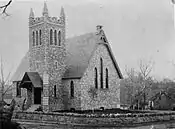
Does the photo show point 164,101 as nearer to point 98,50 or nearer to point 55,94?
point 98,50

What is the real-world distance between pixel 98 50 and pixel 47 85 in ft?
14.4

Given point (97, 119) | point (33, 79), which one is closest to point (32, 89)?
point (33, 79)

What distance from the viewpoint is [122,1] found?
38.8 ft

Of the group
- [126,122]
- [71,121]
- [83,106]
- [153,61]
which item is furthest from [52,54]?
[153,61]

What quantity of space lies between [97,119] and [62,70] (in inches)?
300

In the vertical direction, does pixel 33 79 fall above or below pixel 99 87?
above

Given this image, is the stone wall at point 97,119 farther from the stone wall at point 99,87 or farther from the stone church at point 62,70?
the stone wall at point 99,87

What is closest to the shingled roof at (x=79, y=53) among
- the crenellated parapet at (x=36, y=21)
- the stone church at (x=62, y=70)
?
the stone church at (x=62, y=70)

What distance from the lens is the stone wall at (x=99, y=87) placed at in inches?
842

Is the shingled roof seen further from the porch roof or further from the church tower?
the porch roof

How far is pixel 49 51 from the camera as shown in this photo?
21.3 metres

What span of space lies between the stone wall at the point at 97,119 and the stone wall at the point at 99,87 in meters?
4.74

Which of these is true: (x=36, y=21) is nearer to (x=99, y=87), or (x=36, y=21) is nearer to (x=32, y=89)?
(x=32, y=89)

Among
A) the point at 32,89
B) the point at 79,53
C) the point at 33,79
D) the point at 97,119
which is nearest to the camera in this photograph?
the point at 97,119
